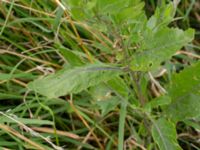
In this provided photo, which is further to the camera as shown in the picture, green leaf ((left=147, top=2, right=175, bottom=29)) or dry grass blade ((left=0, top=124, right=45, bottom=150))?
dry grass blade ((left=0, top=124, right=45, bottom=150))

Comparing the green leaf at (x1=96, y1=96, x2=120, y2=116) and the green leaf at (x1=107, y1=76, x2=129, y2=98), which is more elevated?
the green leaf at (x1=107, y1=76, x2=129, y2=98)

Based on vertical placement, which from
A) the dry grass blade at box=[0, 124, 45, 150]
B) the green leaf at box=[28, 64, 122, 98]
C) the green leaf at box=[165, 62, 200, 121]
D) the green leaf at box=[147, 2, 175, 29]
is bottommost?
the dry grass blade at box=[0, 124, 45, 150]

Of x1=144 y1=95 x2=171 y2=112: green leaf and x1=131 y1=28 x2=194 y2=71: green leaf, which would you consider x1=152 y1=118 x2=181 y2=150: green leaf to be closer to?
x1=144 y1=95 x2=171 y2=112: green leaf

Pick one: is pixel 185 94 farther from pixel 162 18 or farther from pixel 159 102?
pixel 162 18

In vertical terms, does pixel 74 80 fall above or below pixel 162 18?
below

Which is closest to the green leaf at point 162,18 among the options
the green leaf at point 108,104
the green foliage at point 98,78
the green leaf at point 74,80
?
the green foliage at point 98,78

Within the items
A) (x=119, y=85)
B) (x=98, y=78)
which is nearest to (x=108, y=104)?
(x=119, y=85)

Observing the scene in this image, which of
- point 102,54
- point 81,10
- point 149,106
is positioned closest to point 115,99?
point 149,106

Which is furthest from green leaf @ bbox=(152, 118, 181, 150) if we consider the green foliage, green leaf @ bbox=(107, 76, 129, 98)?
green leaf @ bbox=(107, 76, 129, 98)
